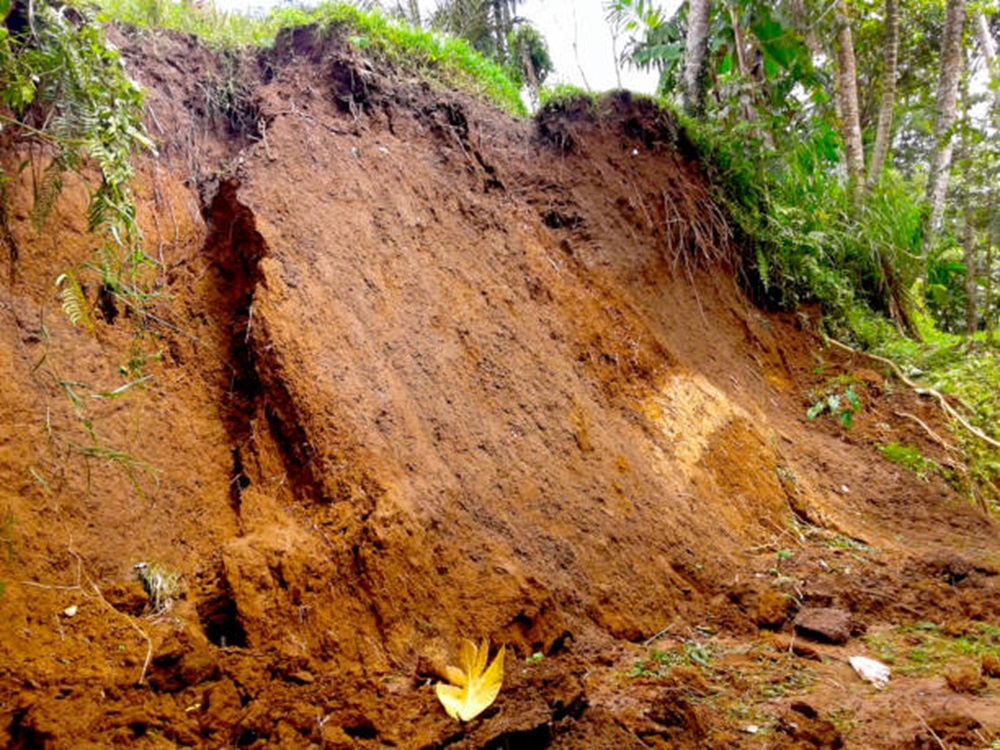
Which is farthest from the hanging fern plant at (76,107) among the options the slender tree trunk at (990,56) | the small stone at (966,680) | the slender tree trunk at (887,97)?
the slender tree trunk at (990,56)

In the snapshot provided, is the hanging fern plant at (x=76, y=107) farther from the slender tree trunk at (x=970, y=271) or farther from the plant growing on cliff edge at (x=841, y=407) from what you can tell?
the slender tree trunk at (x=970, y=271)

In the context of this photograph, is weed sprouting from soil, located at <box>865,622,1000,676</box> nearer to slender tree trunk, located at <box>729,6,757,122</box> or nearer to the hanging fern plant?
the hanging fern plant

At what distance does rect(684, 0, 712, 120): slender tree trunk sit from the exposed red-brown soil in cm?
207

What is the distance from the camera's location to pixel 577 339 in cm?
481

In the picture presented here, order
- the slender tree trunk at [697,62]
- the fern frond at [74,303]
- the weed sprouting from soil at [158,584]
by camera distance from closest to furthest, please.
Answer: the weed sprouting from soil at [158,584] < the fern frond at [74,303] < the slender tree trunk at [697,62]

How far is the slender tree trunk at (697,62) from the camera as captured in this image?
7137mm

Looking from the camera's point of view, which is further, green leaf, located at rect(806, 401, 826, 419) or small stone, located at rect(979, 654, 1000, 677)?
green leaf, located at rect(806, 401, 826, 419)

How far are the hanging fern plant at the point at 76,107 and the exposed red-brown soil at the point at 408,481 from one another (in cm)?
24

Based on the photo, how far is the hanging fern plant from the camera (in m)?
2.91

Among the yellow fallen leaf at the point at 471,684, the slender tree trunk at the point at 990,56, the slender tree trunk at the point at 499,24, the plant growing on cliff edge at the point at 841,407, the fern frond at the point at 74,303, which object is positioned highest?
the slender tree trunk at the point at 499,24

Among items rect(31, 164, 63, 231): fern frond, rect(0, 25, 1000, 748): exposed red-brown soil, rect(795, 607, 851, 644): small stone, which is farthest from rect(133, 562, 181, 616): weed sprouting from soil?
rect(795, 607, 851, 644): small stone

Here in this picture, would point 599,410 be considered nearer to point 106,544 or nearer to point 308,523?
point 308,523

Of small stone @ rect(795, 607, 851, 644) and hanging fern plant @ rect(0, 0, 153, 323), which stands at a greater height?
hanging fern plant @ rect(0, 0, 153, 323)

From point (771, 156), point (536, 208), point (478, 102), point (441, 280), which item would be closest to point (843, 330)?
point (771, 156)
